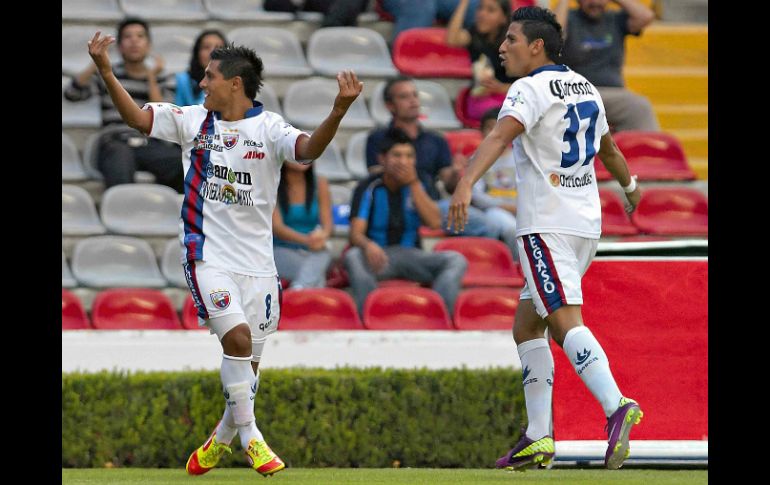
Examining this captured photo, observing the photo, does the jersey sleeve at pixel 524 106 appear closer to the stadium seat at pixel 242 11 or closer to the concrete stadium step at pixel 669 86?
the stadium seat at pixel 242 11

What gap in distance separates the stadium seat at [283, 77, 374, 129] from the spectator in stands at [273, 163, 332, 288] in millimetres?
1910

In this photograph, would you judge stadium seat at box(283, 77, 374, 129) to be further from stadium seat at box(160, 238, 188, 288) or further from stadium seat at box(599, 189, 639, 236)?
stadium seat at box(599, 189, 639, 236)

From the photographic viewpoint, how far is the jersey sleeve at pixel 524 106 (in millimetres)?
6242

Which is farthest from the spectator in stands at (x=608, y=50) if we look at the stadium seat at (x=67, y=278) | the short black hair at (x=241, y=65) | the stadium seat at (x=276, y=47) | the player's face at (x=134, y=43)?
the short black hair at (x=241, y=65)

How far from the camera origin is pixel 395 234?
10.6m

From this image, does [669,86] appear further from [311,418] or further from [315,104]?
[311,418]

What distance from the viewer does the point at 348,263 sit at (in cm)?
1038

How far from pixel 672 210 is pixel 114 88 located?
20.4 feet

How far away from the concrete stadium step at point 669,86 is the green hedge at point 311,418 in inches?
244

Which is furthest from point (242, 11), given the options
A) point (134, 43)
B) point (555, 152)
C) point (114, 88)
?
point (555, 152)

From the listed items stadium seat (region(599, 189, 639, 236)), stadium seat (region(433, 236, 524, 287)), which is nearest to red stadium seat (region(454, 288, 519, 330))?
stadium seat (region(433, 236, 524, 287))

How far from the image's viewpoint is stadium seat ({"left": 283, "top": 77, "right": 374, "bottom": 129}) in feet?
41.1
